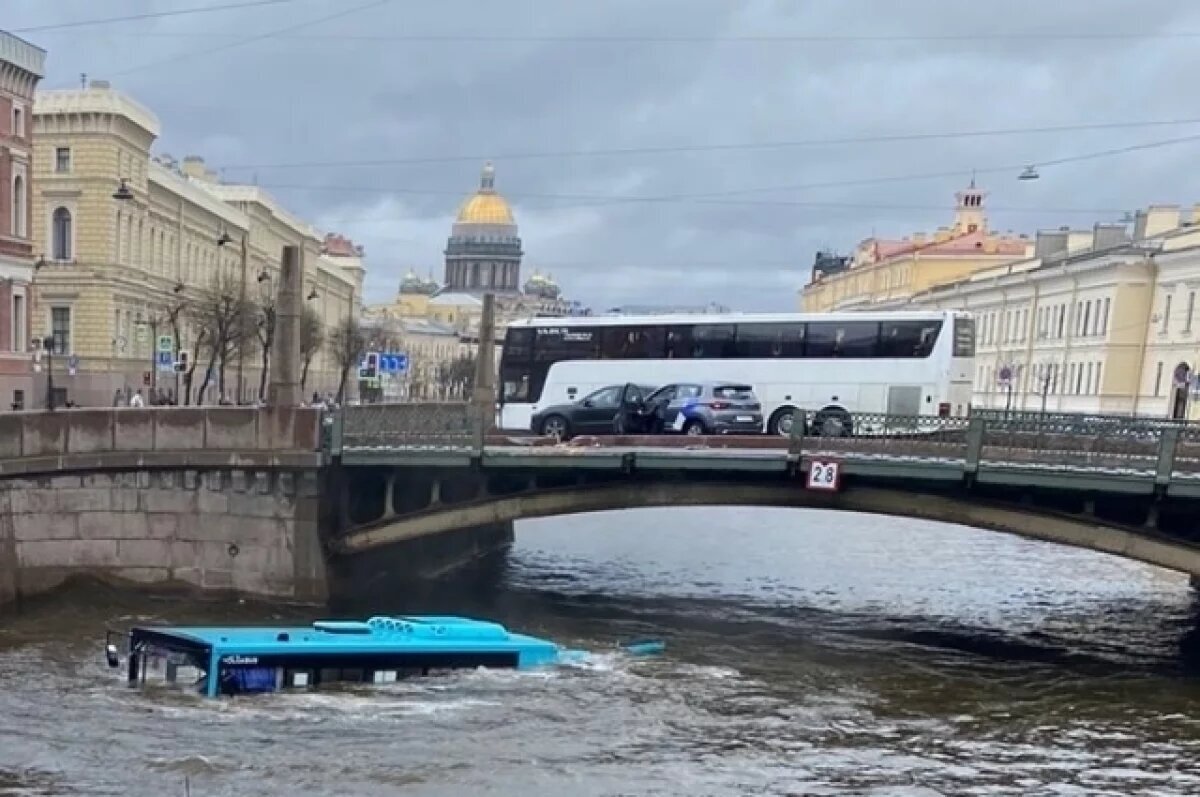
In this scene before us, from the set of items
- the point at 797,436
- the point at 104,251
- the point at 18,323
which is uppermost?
the point at 104,251

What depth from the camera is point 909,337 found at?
34188mm

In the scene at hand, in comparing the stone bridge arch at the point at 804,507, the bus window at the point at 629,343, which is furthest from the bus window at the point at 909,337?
the stone bridge arch at the point at 804,507

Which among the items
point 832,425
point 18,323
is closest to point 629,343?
point 832,425

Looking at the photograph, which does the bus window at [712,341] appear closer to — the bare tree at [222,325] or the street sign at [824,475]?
the street sign at [824,475]

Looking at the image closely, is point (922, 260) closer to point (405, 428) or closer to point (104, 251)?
point (104, 251)

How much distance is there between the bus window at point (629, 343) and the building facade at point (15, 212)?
23973 mm

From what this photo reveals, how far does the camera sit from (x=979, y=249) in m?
109

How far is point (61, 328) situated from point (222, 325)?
9.78 meters

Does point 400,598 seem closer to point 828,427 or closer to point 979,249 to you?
point 828,427

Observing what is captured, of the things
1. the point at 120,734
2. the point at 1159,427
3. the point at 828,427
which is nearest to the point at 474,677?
the point at 120,734

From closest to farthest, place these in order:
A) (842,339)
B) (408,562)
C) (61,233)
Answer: (408,562), (842,339), (61,233)

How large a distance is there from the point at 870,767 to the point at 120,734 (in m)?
10.7

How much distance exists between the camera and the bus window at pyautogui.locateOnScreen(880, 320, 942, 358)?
112 ft

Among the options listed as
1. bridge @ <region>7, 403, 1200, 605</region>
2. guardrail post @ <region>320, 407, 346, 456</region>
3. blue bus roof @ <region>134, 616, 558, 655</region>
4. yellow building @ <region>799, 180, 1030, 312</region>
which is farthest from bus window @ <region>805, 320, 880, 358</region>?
yellow building @ <region>799, 180, 1030, 312</region>
